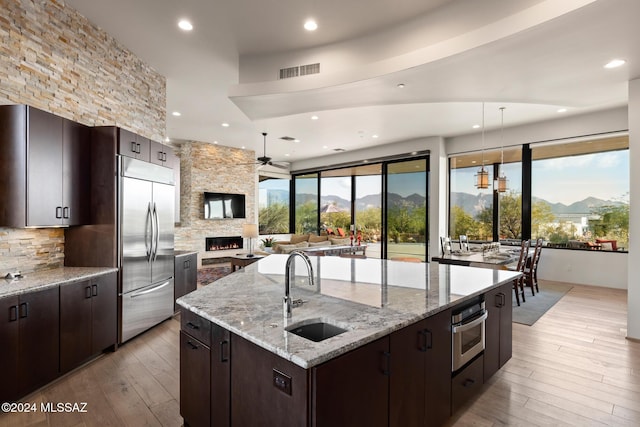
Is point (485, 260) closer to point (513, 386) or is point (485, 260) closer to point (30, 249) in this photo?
point (513, 386)

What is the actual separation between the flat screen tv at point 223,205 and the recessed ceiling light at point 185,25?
5865 mm

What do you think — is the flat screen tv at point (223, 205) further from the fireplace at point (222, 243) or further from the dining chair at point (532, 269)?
the dining chair at point (532, 269)

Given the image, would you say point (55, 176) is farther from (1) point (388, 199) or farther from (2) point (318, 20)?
(1) point (388, 199)

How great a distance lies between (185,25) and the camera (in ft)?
11.4

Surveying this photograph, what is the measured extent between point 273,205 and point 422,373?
Answer: 428 inches

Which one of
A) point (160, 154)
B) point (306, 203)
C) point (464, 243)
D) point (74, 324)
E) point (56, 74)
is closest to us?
point (74, 324)

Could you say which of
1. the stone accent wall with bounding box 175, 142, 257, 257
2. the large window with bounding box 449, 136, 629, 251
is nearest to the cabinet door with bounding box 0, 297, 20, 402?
the stone accent wall with bounding box 175, 142, 257, 257

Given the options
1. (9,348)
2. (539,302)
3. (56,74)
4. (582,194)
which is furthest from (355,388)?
(582,194)

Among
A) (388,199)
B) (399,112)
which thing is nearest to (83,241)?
(399,112)

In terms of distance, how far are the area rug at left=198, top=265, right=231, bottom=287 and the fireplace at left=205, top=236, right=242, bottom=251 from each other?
666mm

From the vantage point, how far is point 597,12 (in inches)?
94.3

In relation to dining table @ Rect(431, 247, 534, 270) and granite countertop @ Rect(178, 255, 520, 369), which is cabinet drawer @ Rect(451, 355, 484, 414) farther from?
dining table @ Rect(431, 247, 534, 270)

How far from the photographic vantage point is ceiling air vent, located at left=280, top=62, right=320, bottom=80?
3.76 meters

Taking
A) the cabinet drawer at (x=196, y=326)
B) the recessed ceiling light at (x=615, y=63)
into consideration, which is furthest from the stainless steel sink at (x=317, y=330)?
the recessed ceiling light at (x=615, y=63)
